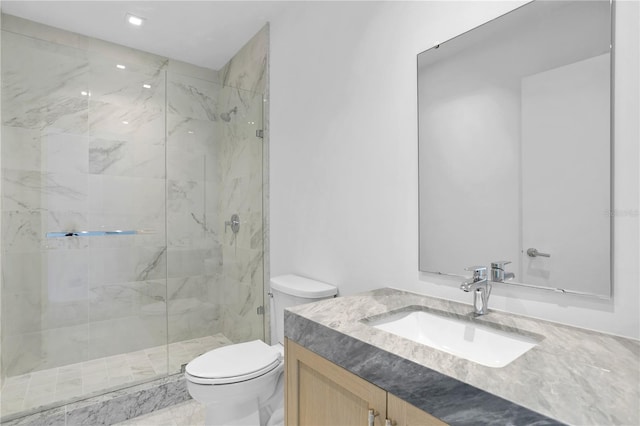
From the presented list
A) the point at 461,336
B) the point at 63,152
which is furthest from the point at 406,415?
the point at 63,152

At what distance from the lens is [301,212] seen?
2.07 m

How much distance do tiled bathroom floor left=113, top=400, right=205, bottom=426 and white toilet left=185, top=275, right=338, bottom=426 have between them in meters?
0.47

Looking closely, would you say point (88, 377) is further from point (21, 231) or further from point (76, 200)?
point (76, 200)

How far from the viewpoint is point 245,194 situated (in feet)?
8.42

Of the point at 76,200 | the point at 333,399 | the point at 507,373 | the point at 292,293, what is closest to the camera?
the point at 507,373

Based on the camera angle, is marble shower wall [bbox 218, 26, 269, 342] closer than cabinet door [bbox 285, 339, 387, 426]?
No

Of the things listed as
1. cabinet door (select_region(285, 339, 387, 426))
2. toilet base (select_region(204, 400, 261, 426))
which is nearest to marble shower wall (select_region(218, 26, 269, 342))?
toilet base (select_region(204, 400, 261, 426))

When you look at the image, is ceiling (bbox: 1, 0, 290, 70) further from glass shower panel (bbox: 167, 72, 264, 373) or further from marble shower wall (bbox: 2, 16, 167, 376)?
glass shower panel (bbox: 167, 72, 264, 373)

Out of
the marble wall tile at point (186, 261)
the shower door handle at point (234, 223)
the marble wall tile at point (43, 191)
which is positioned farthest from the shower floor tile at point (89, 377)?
the marble wall tile at point (43, 191)

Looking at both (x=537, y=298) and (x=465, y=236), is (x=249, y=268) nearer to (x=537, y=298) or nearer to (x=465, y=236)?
(x=465, y=236)

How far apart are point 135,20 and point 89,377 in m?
2.36

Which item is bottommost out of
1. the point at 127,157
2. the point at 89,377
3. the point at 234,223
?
the point at 89,377

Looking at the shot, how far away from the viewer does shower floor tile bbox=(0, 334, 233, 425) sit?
1.95 m

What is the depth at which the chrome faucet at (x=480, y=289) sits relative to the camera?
3.54ft
